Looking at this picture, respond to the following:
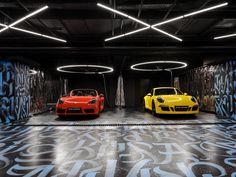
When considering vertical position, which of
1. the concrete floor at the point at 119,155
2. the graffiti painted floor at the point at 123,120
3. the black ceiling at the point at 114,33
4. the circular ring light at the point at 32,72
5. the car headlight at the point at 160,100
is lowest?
the graffiti painted floor at the point at 123,120

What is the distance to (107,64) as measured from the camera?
12.5m

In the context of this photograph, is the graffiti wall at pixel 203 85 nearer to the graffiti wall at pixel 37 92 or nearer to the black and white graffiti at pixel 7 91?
the black and white graffiti at pixel 7 91

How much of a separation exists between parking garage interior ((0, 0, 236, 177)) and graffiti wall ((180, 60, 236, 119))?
0.05 meters

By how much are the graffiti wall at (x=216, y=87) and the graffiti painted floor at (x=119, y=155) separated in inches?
171

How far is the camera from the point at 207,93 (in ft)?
37.0

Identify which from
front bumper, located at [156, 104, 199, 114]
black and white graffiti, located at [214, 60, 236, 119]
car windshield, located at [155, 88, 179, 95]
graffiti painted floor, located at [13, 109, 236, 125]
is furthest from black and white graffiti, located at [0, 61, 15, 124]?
black and white graffiti, located at [214, 60, 236, 119]

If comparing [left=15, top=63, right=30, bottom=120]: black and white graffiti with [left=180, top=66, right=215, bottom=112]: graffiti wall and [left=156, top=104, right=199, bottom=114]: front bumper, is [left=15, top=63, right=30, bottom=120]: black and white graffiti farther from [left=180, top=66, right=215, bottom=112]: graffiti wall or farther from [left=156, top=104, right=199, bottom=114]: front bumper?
[left=180, top=66, right=215, bottom=112]: graffiti wall

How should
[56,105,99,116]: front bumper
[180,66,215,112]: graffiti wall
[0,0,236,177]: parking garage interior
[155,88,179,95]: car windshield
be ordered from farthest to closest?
[180,66,215,112]: graffiti wall → [155,88,179,95]: car windshield → [56,105,99,116]: front bumper → [0,0,236,177]: parking garage interior

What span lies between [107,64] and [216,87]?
21.1 feet

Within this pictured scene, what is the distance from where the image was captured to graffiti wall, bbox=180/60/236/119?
8477mm

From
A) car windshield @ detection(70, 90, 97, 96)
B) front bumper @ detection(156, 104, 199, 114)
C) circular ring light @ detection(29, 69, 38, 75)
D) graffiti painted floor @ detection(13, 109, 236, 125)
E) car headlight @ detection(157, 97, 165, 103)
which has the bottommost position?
graffiti painted floor @ detection(13, 109, 236, 125)

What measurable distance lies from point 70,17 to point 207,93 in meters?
9.16

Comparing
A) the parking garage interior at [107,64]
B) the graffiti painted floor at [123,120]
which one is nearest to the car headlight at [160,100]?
the parking garage interior at [107,64]

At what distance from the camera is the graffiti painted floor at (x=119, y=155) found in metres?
2.61
